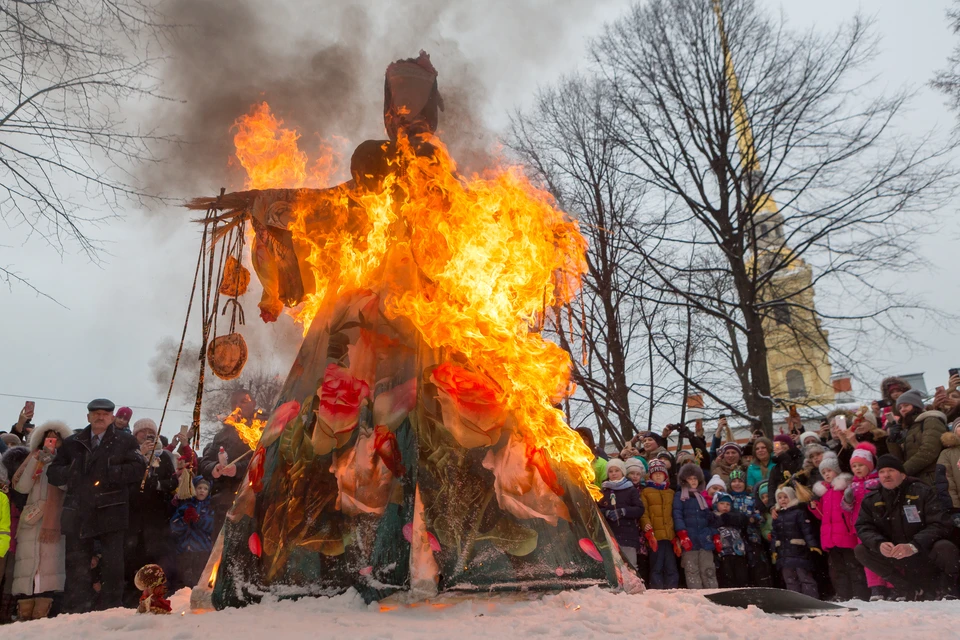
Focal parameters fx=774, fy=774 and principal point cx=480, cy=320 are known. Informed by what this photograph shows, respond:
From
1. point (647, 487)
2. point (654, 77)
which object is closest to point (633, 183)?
point (654, 77)

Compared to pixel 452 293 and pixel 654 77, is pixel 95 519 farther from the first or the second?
pixel 654 77

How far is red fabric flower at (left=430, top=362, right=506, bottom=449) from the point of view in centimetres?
427

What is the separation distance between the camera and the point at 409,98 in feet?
17.9

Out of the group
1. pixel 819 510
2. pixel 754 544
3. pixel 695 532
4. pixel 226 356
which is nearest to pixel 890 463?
pixel 819 510

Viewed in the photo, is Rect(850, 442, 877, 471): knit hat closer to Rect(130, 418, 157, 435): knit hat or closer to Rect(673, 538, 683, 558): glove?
Rect(673, 538, 683, 558): glove

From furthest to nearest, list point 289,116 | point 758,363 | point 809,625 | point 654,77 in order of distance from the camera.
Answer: point 654,77 < point 758,363 < point 289,116 < point 809,625

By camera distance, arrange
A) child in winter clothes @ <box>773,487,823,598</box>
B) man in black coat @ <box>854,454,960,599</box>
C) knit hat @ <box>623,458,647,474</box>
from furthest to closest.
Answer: knit hat @ <box>623,458,647,474</box>, child in winter clothes @ <box>773,487,823,598</box>, man in black coat @ <box>854,454,960,599</box>

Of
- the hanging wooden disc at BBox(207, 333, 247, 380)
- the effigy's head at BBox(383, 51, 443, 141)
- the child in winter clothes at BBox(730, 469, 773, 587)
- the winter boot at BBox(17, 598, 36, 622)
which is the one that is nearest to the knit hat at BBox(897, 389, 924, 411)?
the child in winter clothes at BBox(730, 469, 773, 587)

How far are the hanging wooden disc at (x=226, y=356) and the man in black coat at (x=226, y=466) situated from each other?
1.60 m

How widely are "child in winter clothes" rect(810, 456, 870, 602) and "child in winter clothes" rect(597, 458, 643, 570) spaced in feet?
6.15

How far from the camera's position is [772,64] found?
13867 mm

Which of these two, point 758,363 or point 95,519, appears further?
point 758,363

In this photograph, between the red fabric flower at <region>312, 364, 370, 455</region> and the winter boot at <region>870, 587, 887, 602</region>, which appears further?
the winter boot at <region>870, 587, 887, 602</region>

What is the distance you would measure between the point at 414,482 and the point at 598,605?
1.10m
